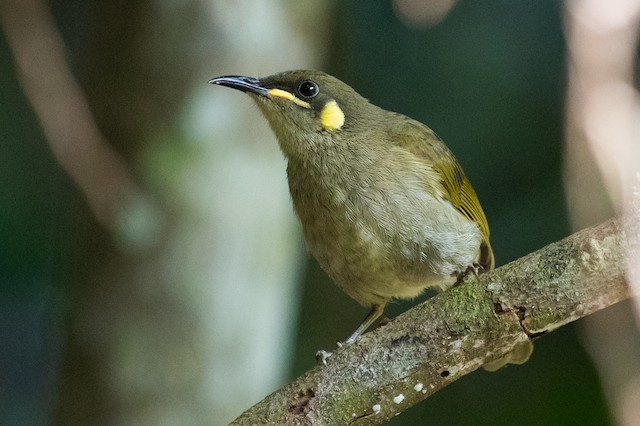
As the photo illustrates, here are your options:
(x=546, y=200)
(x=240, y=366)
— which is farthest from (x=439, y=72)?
(x=240, y=366)

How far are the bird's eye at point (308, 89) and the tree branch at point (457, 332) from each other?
4.89 feet

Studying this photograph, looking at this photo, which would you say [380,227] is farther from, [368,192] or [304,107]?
[304,107]

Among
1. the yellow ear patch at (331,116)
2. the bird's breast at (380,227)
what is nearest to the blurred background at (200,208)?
the yellow ear patch at (331,116)

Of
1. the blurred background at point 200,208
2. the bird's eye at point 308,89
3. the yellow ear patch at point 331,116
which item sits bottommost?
the blurred background at point 200,208

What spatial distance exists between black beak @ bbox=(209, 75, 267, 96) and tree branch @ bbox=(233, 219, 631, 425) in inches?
59.5

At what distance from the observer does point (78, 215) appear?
14.9 ft

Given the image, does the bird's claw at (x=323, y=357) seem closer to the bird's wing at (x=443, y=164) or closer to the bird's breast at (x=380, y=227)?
the bird's breast at (x=380, y=227)

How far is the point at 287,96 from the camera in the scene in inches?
152

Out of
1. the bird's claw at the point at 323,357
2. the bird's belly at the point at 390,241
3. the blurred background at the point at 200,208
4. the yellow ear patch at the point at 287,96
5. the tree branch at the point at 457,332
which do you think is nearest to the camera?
the tree branch at the point at 457,332

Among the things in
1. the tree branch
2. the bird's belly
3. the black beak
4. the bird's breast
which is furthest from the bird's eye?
the tree branch

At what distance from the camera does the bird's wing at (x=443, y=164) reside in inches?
148

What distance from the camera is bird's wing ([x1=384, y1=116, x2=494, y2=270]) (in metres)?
3.77

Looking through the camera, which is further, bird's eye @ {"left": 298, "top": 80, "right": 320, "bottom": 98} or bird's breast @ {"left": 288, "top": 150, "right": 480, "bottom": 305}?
bird's eye @ {"left": 298, "top": 80, "right": 320, "bottom": 98}

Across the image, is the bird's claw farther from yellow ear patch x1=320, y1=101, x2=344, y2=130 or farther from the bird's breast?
yellow ear patch x1=320, y1=101, x2=344, y2=130
